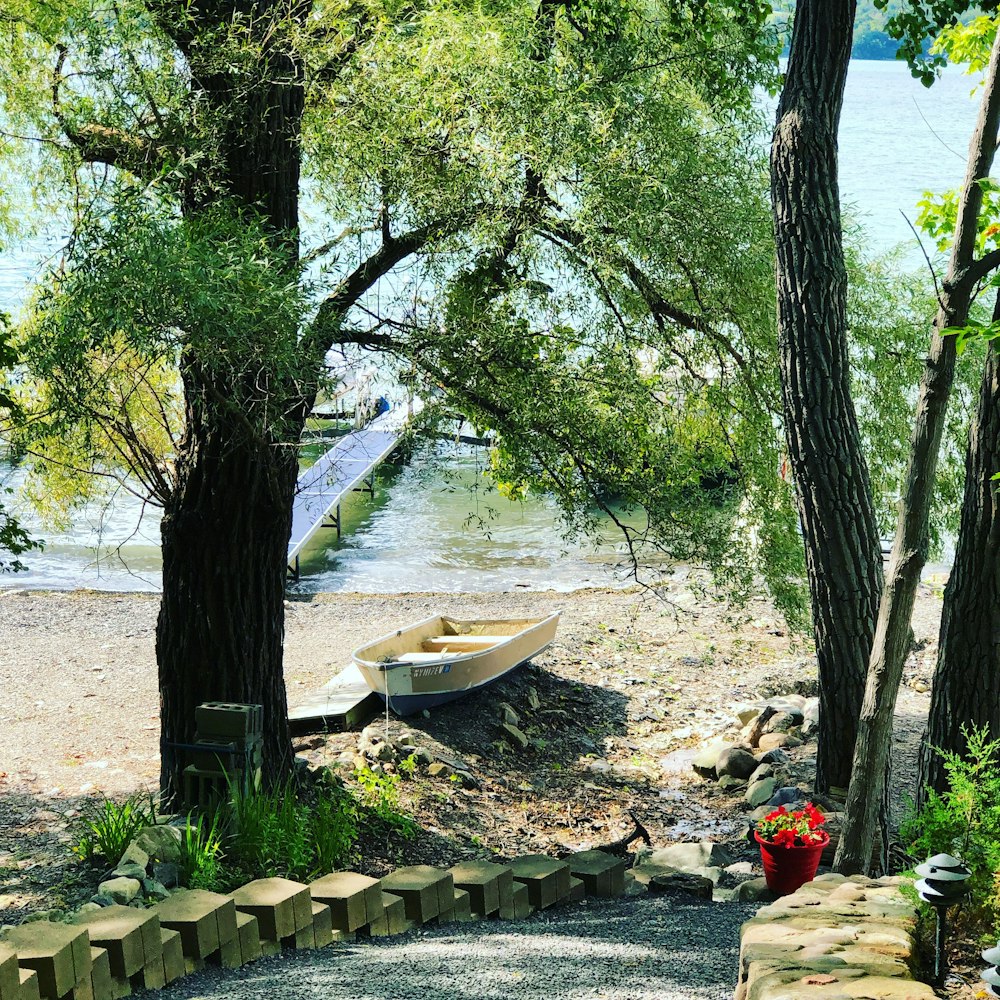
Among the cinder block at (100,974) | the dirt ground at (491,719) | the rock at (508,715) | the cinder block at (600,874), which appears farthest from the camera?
the rock at (508,715)

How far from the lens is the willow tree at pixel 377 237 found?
585 cm

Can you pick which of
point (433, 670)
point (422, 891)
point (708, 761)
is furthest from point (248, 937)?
point (708, 761)

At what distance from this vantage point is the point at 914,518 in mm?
5020

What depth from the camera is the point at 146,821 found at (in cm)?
641

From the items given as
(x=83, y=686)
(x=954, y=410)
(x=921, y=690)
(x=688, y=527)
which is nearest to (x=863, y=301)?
(x=954, y=410)

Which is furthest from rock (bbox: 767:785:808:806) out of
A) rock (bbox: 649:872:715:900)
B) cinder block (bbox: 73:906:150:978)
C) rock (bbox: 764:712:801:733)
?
cinder block (bbox: 73:906:150:978)

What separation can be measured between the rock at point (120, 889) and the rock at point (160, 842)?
0.43m

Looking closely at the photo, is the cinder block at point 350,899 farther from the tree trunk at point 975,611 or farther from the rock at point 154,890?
the tree trunk at point 975,611

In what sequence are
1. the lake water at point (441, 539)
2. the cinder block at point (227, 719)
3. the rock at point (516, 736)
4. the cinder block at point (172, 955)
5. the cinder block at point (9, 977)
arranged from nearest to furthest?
the cinder block at point (9, 977)
the cinder block at point (172, 955)
the cinder block at point (227, 719)
the rock at point (516, 736)
the lake water at point (441, 539)

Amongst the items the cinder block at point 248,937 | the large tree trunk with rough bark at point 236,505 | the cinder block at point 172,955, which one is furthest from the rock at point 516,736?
the cinder block at point 172,955

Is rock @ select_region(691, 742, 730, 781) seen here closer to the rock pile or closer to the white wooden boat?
the rock pile

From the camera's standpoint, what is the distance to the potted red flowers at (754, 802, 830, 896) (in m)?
6.25

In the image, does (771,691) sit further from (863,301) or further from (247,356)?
(247,356)

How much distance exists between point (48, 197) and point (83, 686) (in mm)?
5896
